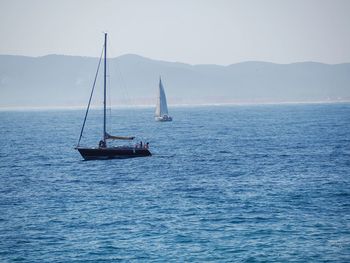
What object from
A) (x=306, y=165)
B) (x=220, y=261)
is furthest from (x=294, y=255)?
(x=306, y=165)

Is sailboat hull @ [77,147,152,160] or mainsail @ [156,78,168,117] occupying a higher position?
mainsail @ [156,78,168,117]

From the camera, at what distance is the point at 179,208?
45188 mm

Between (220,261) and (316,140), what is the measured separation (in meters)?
72.6

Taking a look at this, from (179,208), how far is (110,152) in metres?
29.6

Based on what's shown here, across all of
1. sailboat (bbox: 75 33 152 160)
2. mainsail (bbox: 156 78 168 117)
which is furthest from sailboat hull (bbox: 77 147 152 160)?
mainsail (bbox: 156 78 168 117)

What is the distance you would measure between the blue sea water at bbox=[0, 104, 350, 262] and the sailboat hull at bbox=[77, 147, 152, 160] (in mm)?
937

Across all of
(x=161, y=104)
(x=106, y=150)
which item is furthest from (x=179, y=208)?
(x=161, y=104)

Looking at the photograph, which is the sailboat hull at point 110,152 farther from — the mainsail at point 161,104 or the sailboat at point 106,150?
the mainsail at point 161,104

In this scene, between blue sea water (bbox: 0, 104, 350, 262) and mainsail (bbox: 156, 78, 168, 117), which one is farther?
mainsail (bbox: 156, 78, 168, 117)

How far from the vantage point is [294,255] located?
33.6 metres

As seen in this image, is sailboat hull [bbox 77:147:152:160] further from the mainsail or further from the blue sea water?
the mainsail

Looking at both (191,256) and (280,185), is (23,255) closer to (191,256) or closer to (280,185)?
(191,256)

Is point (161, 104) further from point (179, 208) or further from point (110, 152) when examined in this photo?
point (179, 208)

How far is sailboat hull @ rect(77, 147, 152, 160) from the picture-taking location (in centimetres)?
7306
